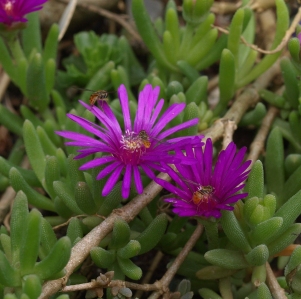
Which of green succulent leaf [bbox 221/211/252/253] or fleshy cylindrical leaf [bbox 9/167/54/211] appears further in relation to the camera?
fleshy cylindrical leaf [bbox 9/167/54/211]

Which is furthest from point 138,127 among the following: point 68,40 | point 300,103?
point 68,40

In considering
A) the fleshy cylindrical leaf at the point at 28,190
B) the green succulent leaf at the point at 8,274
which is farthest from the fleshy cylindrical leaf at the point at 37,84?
the green succulent leaf at the point at 8,274

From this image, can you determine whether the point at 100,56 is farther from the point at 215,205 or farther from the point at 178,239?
the point at 215,205

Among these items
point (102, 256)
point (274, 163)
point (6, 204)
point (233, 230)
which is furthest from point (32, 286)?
point (274, 163)

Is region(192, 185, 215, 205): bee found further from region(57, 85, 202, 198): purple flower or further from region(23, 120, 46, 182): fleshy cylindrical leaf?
region(23, 120, 46, 182): fleshy cylindrical leaf

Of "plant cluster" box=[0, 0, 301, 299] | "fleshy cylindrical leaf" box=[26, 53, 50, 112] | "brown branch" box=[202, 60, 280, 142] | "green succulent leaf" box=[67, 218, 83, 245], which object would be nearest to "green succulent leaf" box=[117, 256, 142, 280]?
"plant cluster" box=[0, 0, 301, 299]
